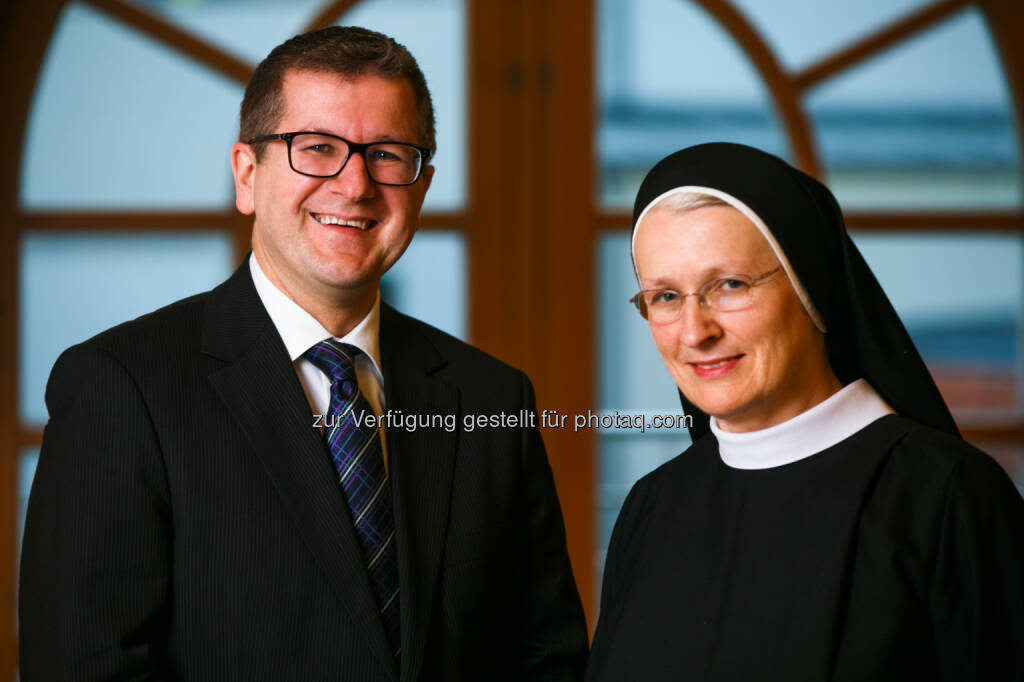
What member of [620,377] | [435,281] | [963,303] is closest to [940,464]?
[620,377]

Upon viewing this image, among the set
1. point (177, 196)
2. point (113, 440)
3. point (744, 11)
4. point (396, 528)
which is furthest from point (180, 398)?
point (744, 11)

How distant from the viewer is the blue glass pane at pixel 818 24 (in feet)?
12.2

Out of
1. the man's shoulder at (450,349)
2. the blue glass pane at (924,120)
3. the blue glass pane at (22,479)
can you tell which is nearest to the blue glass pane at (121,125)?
the blue glass pane at (22,479)

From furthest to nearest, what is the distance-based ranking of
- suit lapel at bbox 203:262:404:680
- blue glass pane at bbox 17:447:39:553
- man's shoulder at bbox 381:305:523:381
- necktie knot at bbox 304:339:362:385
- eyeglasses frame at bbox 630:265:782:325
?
blue glass pane at bbox 17:447:39:553, man's shoulder at bbox 381:305:523:381, necktie knot at bbox 304:339:362:385, suit lapel at bbox 203:262:404:680, eyeglasses frame at bbox 630:265:782:325

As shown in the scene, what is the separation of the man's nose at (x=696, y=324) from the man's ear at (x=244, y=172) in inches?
31.6

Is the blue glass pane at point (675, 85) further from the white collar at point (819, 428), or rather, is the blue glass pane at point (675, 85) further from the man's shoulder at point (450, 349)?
the white collar at point (819, 428)

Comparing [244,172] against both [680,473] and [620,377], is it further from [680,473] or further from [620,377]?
[620,377]

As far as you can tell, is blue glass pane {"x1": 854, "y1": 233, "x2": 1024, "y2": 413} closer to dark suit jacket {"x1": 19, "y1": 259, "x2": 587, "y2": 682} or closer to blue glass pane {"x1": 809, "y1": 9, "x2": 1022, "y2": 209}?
blue glass pane {"x1": 809, "y1": 9, "x2": 1022, "y2": 209}

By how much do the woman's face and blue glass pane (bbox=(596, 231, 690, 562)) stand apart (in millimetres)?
1893

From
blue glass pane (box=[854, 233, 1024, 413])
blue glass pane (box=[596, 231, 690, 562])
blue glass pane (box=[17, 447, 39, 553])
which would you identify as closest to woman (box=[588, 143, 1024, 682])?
blue glass pane (box=[596, 231, 690, 562])

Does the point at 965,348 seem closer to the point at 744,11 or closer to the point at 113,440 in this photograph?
the point at 744,11

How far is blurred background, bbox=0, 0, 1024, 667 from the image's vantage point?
3564 mm

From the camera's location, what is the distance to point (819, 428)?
1.71 meters

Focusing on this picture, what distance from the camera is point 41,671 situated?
1690 mm
